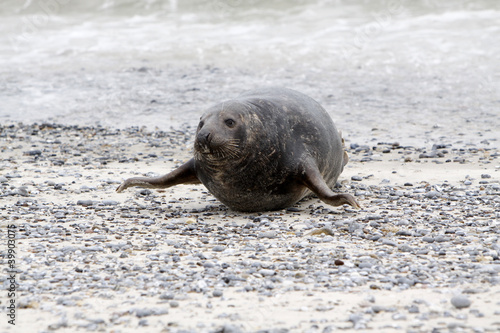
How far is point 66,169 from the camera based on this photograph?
6.89m

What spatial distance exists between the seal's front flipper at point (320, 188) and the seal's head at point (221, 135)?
0.53 metres

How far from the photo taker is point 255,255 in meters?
3.99

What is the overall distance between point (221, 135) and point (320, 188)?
2.67 ft

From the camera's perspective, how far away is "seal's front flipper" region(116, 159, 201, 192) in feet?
17.8

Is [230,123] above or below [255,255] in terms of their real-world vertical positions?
above

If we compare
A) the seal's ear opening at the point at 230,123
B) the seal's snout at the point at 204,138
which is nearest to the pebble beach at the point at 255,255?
the seal's snout at the point at 204,138

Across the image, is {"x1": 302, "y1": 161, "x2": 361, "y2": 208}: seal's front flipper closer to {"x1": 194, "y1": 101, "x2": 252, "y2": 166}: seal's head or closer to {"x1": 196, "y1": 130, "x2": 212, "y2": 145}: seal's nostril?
{"x1": 194, "y1": 101, "x2": 252, "y2": 166}: seal's head

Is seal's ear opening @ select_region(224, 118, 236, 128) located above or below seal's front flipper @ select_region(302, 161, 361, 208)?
above

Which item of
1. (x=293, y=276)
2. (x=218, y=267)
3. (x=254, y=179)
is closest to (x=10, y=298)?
(x=218, y=267)

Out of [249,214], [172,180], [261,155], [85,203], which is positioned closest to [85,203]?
[85,203]

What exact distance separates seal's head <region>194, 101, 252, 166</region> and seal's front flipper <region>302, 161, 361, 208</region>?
0.53 m

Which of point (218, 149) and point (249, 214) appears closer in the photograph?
point (218, 149)

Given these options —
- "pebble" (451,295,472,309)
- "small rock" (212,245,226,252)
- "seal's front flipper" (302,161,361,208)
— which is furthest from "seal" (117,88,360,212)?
"pebble" (451,295,472,309)

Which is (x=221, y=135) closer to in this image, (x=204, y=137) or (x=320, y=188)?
(x=204, y=137)
